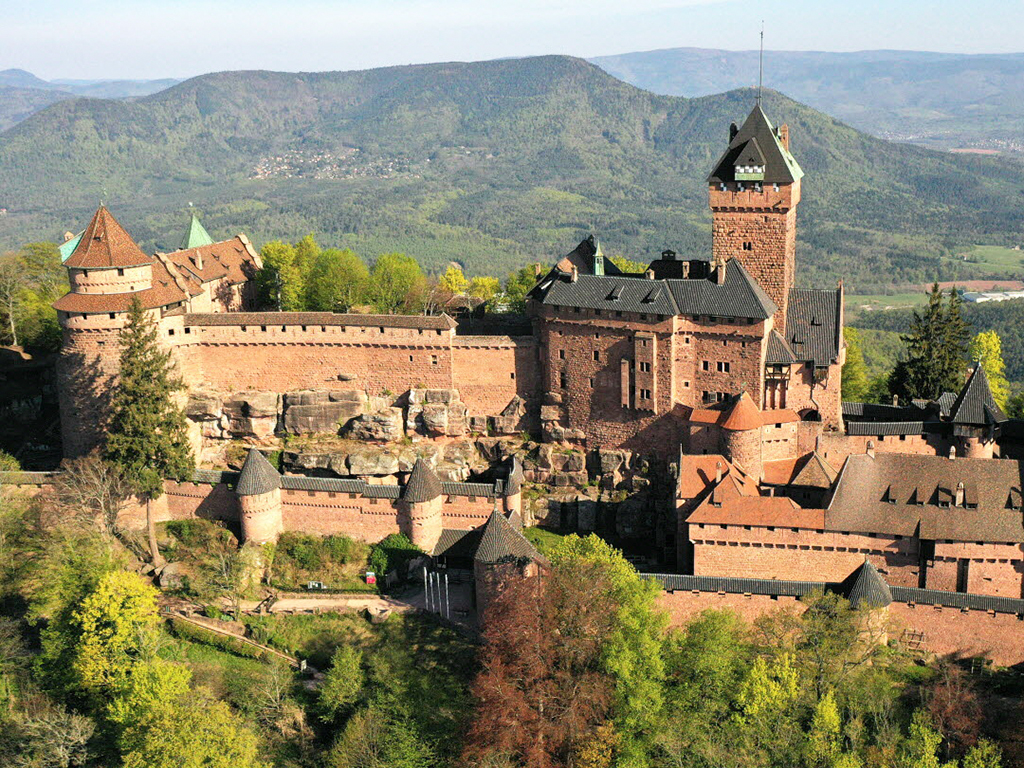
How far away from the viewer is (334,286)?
64.5 m

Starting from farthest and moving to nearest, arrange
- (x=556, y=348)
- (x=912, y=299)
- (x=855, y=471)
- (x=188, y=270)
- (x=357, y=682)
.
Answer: (x=912, y=299) → (x=188, y=270) → (x=556, y=348) → (x=855, y=471) → (x=357, y=682)

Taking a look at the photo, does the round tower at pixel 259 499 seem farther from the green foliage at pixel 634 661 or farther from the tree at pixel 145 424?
the green foliage at pixel 634 661

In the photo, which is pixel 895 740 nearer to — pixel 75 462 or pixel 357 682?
pixel 357 682

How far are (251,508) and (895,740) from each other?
28.5m

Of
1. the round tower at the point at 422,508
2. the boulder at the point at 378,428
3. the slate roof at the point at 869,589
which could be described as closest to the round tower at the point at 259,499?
the boulder at the point at 378,428

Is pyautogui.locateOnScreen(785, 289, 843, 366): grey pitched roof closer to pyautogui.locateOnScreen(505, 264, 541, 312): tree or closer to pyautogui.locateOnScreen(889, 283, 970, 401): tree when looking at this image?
pyautogui.locateOnScreen(889, 283, 970, 401): tree

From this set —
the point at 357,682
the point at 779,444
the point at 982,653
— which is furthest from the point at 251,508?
the point at 982,653

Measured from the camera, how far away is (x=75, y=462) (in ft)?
164

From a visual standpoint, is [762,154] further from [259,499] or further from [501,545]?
Answer: [259,499]

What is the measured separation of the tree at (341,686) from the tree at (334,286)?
91.8 ft

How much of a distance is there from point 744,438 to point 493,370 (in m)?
13.6

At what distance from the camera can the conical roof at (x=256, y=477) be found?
4838cm

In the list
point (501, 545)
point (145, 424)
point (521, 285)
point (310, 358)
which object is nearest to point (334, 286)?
point (310, 358)

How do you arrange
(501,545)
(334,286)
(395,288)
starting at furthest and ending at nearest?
(395,288), (334,286), (501,545)
